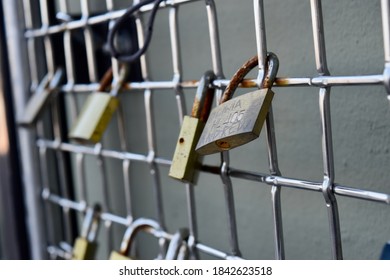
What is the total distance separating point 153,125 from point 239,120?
0.21 metres

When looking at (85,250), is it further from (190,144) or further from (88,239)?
(190,144)

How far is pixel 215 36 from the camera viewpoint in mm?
433

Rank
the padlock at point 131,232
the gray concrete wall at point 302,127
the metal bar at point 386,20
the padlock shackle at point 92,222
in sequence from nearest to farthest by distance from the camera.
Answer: the metal bar at point 386,20
the gray concrete wall at point 302,127
the padlock at point 131,232
the padlock shackle at point 92,222

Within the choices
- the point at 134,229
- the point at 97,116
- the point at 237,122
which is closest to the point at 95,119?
the point at 97,116

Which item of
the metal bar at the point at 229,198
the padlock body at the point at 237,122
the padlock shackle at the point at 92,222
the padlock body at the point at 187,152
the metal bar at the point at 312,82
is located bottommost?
the padlock shackle at the point at 92,222

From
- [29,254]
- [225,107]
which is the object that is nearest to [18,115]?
[29,254]

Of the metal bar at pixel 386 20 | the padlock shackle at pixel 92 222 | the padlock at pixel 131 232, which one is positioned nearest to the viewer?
the metal bar at pixel 386 20

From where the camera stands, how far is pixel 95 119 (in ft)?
1.68

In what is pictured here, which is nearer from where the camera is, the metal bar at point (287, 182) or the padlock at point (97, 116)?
the metal bar at point (287, 182)

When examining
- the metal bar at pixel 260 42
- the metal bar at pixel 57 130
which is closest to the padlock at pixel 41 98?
the metal bar at pixel 57 130

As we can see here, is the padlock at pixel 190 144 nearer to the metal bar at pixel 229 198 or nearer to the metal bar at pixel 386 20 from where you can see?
the metal bar at pixel 229 198

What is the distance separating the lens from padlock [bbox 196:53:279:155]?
33 centimetres

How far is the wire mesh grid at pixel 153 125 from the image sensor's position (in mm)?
358

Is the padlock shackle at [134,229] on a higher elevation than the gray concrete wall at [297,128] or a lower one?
lower
